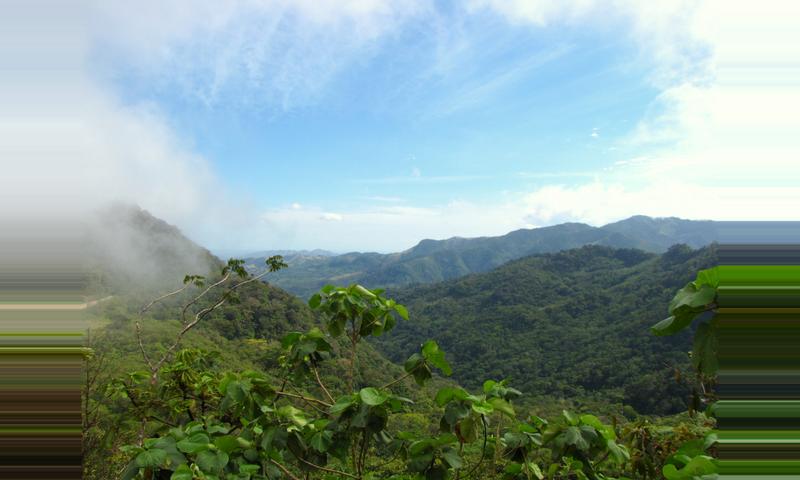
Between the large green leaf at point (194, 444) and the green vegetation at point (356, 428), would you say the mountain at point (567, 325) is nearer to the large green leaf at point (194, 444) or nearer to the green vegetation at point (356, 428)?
the green vegetation at point (356, 428)

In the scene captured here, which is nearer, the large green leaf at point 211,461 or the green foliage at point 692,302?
the green foliage at point 692,302

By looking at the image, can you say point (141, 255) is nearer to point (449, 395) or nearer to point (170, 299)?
point (170, 299)

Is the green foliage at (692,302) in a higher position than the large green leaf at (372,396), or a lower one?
higher

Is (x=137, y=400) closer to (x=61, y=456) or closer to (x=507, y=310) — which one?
(x=61, y=456)

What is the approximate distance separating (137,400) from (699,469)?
3424mm

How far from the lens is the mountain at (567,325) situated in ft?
165

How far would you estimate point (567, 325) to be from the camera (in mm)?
77938

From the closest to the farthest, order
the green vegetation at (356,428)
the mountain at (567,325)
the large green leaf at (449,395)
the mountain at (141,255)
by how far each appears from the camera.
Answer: the green vegetation at (356,428) < the large green leaf at (449,395) < the mountain at (141,255) < the mountain at (567,325)

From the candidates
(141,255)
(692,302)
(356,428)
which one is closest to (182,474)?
(356,428)

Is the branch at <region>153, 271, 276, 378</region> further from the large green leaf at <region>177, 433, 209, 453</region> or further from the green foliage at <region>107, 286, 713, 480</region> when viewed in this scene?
the large green leaf at <region>177, 433, 209, 453</region>

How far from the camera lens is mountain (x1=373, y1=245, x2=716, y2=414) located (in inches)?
1984

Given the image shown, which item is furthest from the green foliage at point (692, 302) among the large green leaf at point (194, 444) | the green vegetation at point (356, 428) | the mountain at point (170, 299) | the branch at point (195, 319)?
the mountain at point (170, 299)

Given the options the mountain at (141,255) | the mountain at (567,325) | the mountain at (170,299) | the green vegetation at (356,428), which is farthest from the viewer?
the mountain at (567,325)

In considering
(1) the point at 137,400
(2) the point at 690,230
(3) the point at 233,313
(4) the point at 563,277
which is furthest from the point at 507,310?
(2) the point at 690,230
